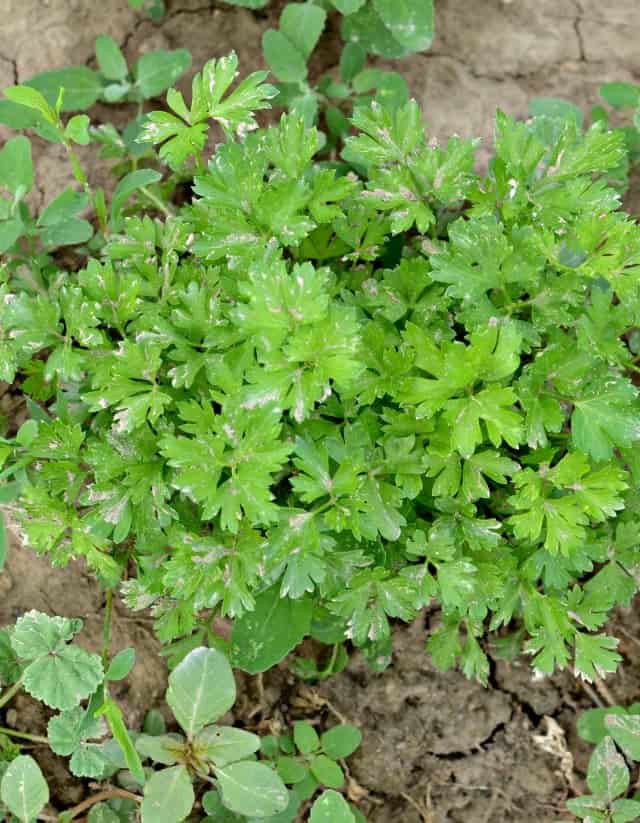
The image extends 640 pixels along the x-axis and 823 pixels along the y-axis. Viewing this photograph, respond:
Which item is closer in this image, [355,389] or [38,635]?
[355,389]

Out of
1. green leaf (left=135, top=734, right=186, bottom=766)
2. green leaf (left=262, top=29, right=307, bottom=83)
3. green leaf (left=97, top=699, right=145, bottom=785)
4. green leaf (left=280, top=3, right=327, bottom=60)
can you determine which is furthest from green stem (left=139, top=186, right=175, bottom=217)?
green leaf (left=135, top=734, right=186, bottom=766)

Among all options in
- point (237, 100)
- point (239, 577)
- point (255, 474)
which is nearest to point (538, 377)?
point (255, 474)

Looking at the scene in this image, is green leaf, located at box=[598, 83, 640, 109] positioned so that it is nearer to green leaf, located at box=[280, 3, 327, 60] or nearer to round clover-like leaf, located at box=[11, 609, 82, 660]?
green leaf, located at box=[280, 3, 327, 60]

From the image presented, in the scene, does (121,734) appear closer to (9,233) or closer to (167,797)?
(167,797)

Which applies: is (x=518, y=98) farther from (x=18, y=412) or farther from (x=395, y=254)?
(x=18, y=412)

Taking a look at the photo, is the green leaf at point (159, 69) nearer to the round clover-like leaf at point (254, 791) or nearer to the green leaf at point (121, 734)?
the green leaf at point (121, 734)

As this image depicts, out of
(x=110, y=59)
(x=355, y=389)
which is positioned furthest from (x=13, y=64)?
(x=355, y=389)

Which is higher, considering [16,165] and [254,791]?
[16,165]
